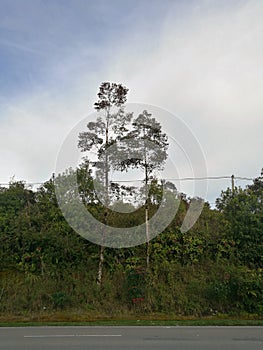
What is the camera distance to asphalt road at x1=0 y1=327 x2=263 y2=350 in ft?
27.7

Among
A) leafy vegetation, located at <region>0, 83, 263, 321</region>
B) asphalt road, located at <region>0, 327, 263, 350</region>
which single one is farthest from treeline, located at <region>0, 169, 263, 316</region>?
asphalt road, located at <region>0, 327, 263, 350</region>

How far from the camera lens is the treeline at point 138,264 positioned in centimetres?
1606

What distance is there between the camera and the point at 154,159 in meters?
18.1

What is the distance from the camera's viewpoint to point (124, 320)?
14008 millimetres

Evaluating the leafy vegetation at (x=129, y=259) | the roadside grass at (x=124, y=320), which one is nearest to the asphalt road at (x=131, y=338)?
the roadside grass at (x=124, y=320)

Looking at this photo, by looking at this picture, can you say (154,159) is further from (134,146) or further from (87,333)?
(87,333)

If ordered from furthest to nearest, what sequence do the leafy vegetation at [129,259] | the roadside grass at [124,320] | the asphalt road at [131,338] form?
1. the leafy vegetation at [129,259]
2. the roadside grass at [124,320]
3. the asphalt road at [131,338]

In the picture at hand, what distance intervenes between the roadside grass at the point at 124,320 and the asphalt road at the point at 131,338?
1044mm

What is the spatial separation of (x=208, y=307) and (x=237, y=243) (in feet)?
15.0

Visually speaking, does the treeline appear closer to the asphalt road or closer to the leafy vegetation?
the leafy vegetation

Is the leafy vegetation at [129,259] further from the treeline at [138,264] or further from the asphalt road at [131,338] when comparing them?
the asphalt road at [131,338]

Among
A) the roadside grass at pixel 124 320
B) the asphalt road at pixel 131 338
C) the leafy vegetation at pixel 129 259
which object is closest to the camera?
the asphalt road at pixel 131 338

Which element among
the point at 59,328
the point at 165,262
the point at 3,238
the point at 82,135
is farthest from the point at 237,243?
the point at 3,238

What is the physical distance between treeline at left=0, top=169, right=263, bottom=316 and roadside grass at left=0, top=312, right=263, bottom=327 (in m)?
0.76
